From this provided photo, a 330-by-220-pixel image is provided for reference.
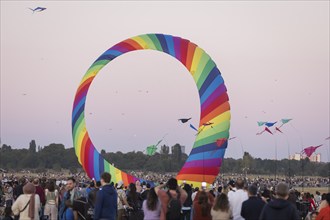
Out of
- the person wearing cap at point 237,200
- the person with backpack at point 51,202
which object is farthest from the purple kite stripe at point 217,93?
the person wearing cap at point 237,200

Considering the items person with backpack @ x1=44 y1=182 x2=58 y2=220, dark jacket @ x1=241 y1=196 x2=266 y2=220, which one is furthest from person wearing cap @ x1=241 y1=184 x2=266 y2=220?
person with backpack @ x1=44 y1=182 x2=58 y2=220

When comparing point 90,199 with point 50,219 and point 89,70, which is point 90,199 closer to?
point 50,219

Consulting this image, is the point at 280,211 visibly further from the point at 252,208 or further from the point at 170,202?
the point at 170,202

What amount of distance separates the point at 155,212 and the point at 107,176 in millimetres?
987

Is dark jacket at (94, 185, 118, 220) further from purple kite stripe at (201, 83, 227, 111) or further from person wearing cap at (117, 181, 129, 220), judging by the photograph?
purple kite stripe at (201, 83, 227, 111)

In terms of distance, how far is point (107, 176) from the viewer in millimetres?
11805

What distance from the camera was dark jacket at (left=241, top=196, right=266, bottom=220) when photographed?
11.2 metres

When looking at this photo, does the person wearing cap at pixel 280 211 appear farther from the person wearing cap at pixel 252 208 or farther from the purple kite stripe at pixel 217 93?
the purple kite stripe at pixel 217 93

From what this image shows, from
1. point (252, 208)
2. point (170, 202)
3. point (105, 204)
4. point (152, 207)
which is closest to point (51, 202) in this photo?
point (105, 204)

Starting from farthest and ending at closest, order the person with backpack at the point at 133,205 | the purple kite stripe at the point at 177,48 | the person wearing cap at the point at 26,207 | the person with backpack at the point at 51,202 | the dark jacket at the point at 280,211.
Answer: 1. the purple kite stripe at the point at 177,48
2. the person with backpack at the point at 133,205
3. the person with backpack at the point at 51,202
4. the person wearing cap at the point at 26,207
5. the dark jacket at the point at 280,211

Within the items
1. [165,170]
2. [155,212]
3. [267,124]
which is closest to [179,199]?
[155,212]

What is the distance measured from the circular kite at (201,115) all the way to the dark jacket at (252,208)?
1153 centimetres

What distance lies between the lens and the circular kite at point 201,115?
2309 cm

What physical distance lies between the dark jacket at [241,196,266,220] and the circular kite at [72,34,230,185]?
1153cm
